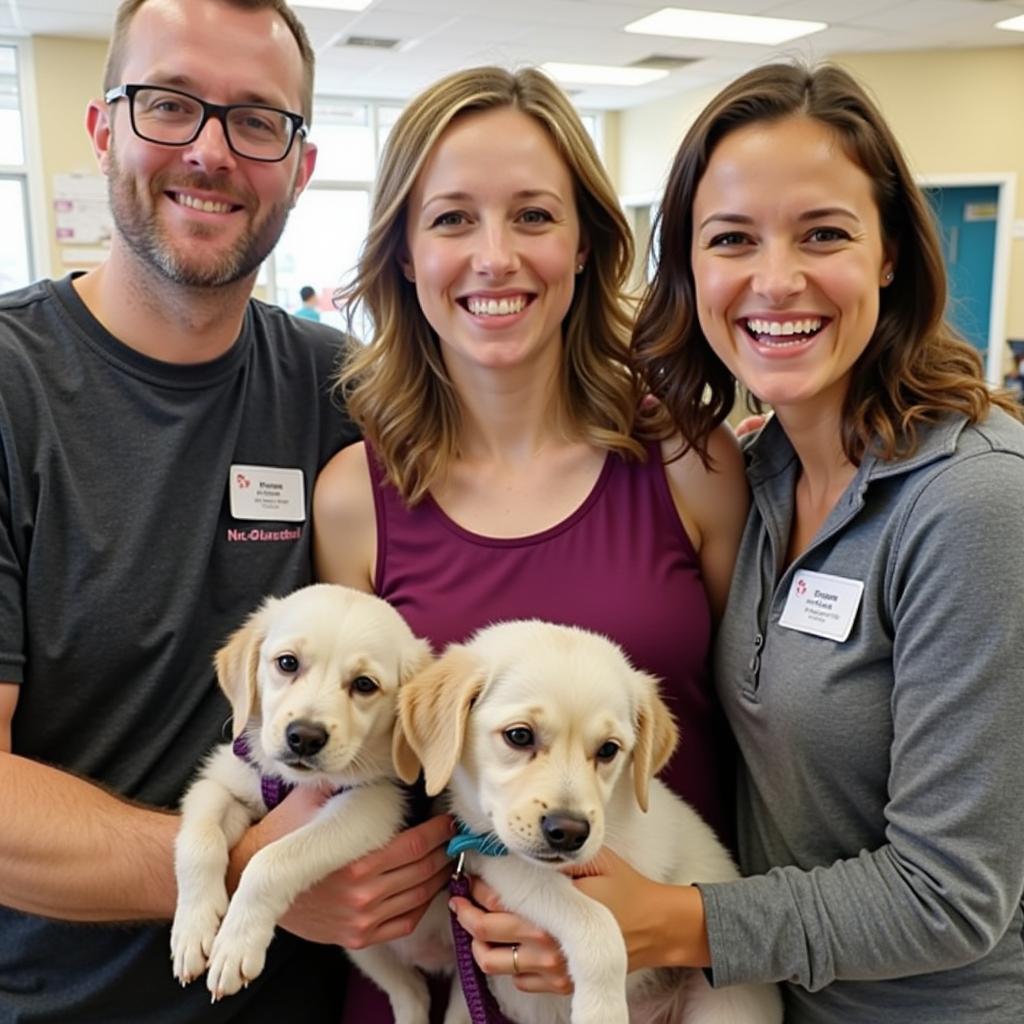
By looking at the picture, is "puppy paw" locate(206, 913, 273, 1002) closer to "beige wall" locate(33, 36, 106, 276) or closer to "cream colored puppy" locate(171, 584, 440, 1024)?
"cream colored puppy" locate(171, 584, 440, 1024)

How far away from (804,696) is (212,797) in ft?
3.13

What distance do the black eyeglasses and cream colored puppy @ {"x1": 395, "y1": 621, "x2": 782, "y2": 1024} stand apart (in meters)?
1.02

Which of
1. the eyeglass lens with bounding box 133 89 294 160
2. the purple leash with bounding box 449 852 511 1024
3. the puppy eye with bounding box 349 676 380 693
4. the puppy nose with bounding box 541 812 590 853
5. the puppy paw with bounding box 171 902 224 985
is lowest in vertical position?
the purple leash with bounding box 449 852 511 1024

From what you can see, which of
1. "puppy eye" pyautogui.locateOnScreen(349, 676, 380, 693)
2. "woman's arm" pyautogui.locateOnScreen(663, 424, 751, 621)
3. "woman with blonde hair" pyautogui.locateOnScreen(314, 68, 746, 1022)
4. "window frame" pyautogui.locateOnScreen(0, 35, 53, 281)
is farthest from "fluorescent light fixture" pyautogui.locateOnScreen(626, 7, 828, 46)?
"puppy eye" pyautogui.locateOnScreen(349, 676, 380, 693)

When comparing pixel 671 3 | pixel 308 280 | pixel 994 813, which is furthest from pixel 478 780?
pixel 308 280

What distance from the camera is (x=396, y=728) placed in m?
1.59

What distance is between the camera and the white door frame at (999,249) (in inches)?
386

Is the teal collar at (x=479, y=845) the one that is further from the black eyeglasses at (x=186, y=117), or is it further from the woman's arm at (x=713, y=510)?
the black eyeglasses at (x=186, y=117)

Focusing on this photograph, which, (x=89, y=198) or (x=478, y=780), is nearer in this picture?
(x=478, y=780)

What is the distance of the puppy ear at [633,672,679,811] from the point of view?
1585 millimetres

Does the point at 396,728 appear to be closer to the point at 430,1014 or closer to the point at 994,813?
the point at 430,1014

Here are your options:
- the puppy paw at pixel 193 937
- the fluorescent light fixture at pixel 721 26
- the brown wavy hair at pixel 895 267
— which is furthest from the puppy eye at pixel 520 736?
the fluorescent light fixture at pixel 721 26

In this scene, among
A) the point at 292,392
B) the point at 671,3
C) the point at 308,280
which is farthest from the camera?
the point at 308,280

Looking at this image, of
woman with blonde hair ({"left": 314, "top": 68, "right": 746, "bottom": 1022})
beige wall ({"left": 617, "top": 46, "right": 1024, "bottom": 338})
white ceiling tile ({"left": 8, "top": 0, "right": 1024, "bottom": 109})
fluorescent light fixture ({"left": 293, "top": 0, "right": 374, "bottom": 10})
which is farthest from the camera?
beige wall ({"left": 617, "top": 46, "right": 1024, "bottom": 338})
